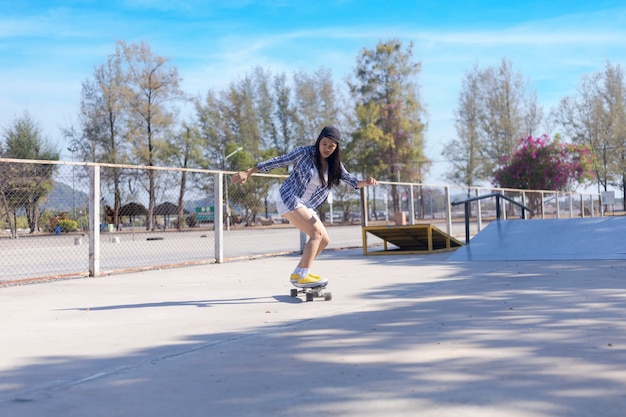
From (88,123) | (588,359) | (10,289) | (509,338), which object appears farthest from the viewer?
(88,123)

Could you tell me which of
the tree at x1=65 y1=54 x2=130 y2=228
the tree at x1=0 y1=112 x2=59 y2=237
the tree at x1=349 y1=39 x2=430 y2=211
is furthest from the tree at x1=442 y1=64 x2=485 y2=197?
the tree at x1=0 y1=112 x2=59 y2=237

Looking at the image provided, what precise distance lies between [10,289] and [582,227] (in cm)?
872

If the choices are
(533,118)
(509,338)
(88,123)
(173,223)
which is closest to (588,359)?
(509,338)

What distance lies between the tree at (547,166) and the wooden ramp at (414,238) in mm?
26735

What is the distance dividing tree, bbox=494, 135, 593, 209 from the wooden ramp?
87.7 feet

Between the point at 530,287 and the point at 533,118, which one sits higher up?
the point at 533,118

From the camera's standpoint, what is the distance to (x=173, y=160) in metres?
49.1

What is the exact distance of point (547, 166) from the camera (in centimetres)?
3828

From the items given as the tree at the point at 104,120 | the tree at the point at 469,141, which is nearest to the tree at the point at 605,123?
the tree at the point at 469,141

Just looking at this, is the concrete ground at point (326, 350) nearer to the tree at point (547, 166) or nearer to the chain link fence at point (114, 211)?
the chain link fence at point (114, 211)

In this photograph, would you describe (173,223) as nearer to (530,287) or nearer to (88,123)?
(88,123)

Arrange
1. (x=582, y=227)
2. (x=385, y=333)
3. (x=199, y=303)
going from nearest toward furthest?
(x=385, y=333) < (x=199, y=303) < (x=582, y=227)

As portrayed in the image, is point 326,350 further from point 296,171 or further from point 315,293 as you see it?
point 296,171

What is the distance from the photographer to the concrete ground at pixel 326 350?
288 cm
